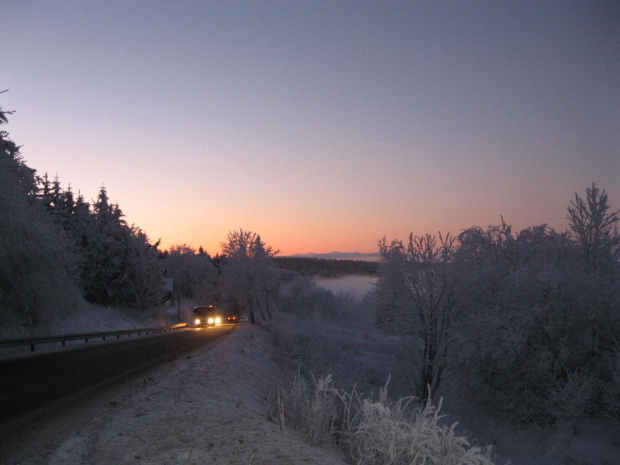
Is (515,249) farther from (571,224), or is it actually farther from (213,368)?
(213,368)

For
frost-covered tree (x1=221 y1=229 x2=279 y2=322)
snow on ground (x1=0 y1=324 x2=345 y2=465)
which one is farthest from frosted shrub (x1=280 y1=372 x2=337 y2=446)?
frost-covered tree (x1=221 y1=229 x2=279 y2=322)

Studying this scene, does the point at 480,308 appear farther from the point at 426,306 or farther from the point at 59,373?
the point at 59,373

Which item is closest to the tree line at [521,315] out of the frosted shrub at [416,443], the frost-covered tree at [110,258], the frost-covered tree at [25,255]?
the frosted shrub at [416,443]

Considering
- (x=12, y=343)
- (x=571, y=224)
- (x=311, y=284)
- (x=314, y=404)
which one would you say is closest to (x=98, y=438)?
(x=314, y=404)

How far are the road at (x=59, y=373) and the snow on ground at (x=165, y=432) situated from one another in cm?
90

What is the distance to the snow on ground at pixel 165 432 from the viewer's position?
5848 millimetres

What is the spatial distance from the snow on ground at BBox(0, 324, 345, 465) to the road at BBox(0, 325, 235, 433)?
2.95 feet

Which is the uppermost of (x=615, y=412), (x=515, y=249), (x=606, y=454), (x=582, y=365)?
(x=515, y=249)

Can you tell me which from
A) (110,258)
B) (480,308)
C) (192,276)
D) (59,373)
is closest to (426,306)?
(480,308)

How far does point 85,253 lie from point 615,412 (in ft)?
147

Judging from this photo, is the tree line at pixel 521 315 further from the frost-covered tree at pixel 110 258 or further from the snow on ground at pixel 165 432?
the frost-covered tree at pixel 110 258

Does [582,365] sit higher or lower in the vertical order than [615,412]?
higher

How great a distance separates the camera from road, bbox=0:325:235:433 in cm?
895

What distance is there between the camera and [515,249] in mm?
23953
